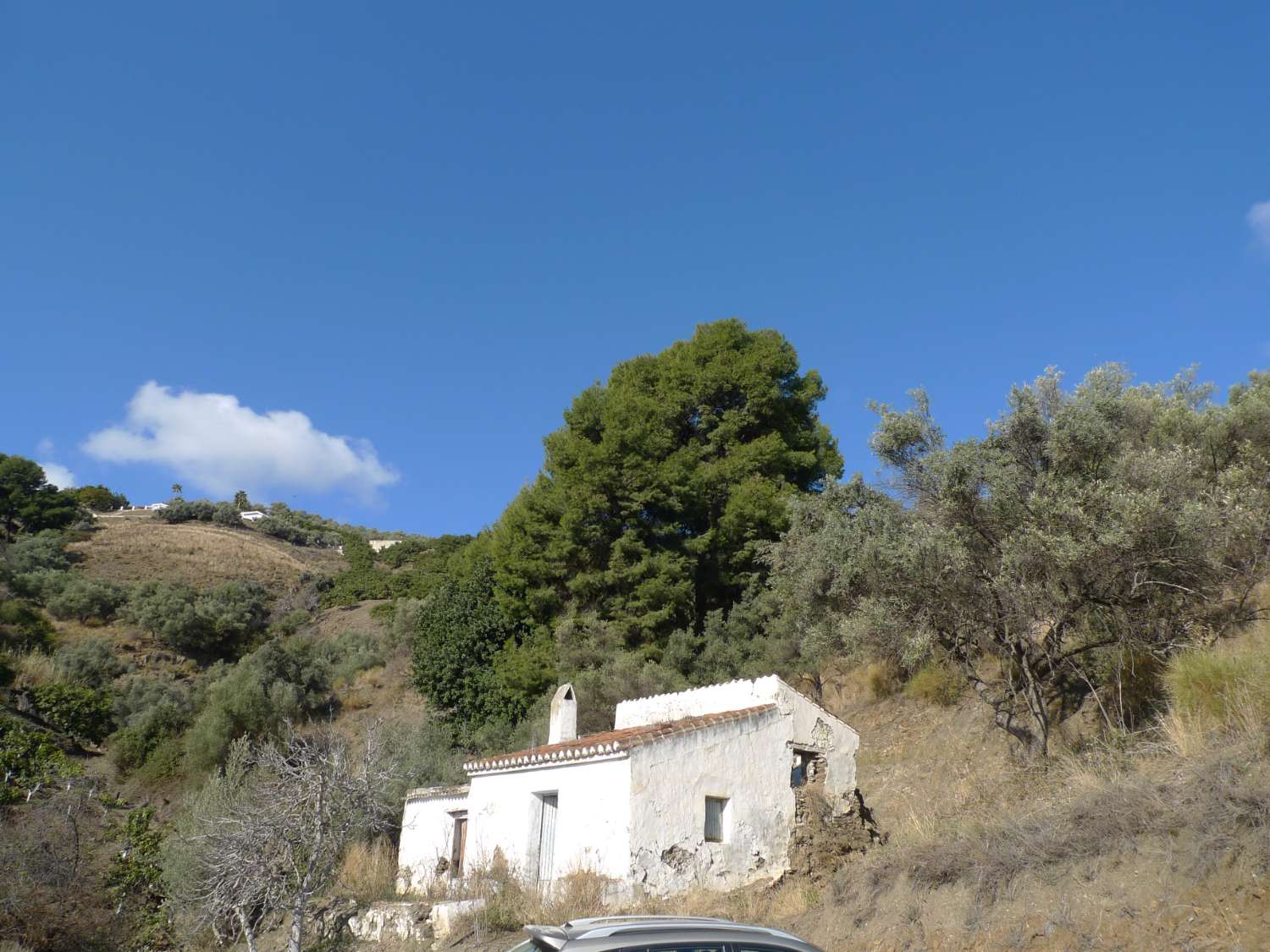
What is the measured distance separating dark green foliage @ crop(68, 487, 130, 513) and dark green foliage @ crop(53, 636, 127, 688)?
36.3m

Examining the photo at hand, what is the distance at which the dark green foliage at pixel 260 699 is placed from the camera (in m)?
28.5

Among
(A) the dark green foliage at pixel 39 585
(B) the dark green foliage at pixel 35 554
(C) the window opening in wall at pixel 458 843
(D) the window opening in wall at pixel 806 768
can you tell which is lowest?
(C) the window opening in wall at pixel 458 843

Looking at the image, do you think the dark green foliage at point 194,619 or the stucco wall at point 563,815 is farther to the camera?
the dark green foliage at point 194,619

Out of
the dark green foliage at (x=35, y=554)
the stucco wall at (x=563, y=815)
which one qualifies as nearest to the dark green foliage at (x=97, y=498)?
the dark green foliage at (x=35, y=554)

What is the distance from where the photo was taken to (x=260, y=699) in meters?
30.0

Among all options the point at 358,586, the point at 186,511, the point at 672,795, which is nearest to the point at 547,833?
the point at 672,795

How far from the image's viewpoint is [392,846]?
2050 cm

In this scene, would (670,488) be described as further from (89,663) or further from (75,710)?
(89,663)

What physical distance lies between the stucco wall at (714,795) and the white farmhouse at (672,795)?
0.02m

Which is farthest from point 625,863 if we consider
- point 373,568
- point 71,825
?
point 373,568

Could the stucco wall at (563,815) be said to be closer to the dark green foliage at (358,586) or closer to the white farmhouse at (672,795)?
the white farmhouse at (672,795)

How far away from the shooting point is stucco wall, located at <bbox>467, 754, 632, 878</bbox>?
43.6 ft

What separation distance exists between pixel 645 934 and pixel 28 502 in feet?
197

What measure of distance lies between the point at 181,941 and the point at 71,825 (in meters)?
3.71
